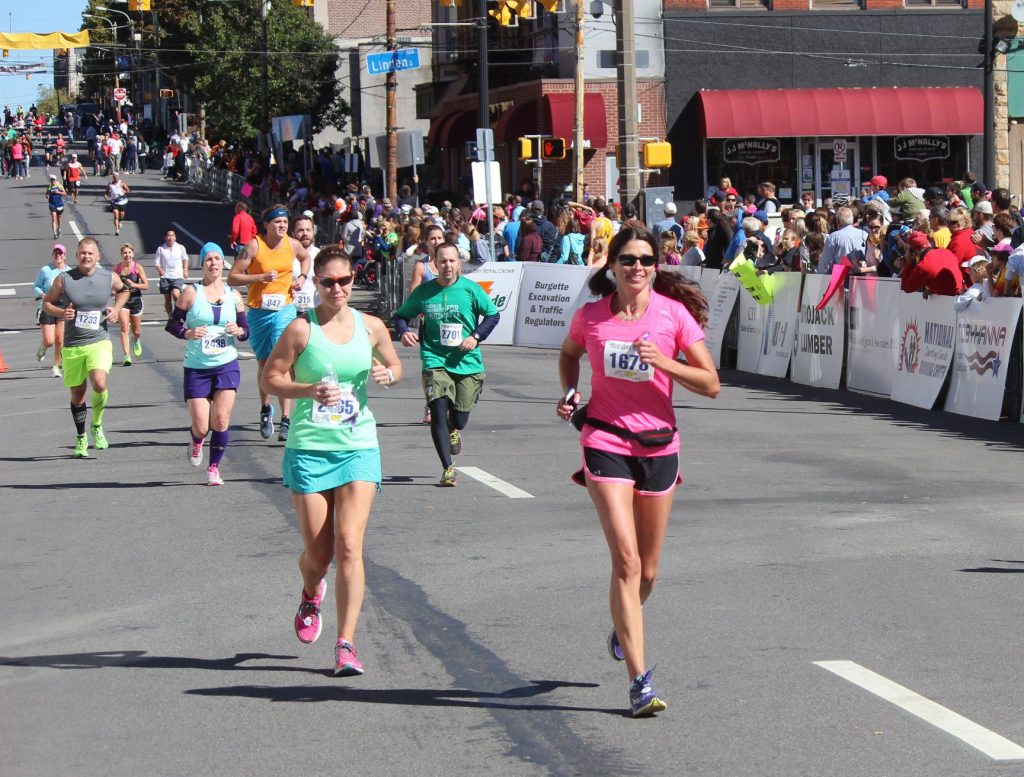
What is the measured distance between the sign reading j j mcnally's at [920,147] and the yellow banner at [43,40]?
123ft

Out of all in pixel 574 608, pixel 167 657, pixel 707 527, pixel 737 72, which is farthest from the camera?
pixel 737 72

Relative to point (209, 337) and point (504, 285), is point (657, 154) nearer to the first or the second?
point (504, 285)

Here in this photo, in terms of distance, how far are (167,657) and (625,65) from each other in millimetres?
18722

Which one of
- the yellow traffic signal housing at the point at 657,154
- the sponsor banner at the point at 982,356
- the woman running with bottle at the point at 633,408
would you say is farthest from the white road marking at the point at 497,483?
the yellow traffic signal housing at the point at 657,154

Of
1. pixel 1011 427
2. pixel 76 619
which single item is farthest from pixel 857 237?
pixel 76 619

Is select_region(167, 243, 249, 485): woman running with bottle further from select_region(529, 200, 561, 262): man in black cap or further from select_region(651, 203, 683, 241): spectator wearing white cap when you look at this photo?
select_region(529, 200, 561, 262): man in black cap

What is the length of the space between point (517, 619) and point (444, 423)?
4.58m

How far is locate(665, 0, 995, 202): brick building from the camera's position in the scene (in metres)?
40.4

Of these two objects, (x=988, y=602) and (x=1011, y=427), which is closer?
(x=988, y=602)

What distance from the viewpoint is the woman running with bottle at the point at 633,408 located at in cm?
625

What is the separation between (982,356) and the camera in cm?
1611

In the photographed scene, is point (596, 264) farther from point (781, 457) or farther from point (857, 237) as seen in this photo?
point (781, 457)

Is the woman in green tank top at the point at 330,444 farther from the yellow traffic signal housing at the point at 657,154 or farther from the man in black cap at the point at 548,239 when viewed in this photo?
the man in black cap at the point at 548,239

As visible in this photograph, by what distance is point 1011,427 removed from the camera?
50.9ft
